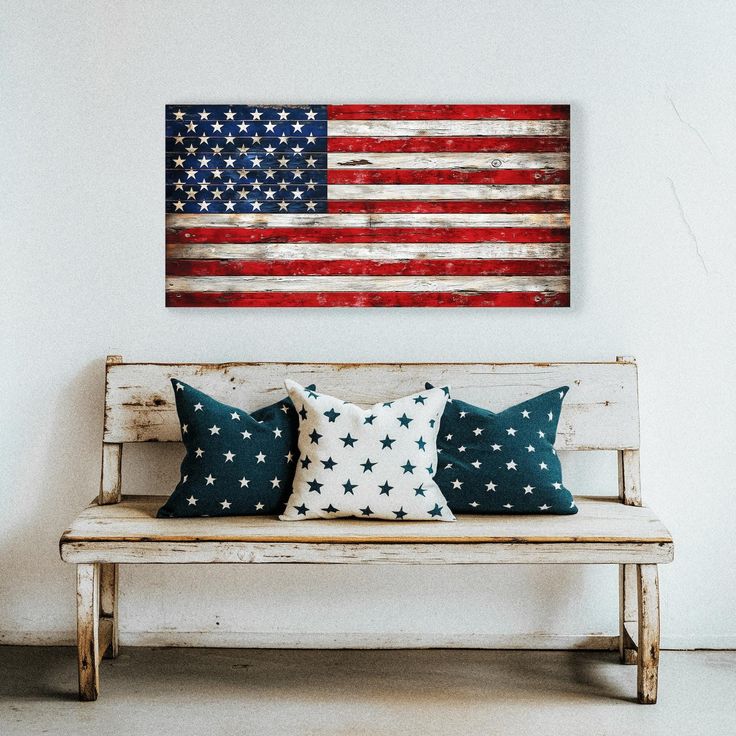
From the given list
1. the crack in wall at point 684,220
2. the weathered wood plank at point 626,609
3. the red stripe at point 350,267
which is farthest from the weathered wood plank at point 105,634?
the crack in wall at point 684,220

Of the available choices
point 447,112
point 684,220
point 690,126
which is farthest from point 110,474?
point 690,126

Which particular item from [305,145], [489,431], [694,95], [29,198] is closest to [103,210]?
[29,198]

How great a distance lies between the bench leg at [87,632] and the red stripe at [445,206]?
4.40 feet

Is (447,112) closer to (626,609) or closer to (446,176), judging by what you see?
(446,176)

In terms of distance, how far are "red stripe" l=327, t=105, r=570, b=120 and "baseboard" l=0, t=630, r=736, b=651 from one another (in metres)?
1.71

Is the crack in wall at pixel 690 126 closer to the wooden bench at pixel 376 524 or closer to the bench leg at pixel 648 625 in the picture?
the wooden bench at pixel 376 524

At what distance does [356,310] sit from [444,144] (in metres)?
0.62

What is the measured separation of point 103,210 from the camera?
2.65 m

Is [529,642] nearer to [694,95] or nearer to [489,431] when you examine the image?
[489,431]

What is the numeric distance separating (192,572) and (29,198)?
4.45ft

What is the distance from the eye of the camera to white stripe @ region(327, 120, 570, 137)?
8.61ft

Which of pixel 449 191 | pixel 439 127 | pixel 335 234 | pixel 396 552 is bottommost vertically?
pixel 396 552

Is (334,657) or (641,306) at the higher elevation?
(641,306)

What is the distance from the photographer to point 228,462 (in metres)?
2.29
